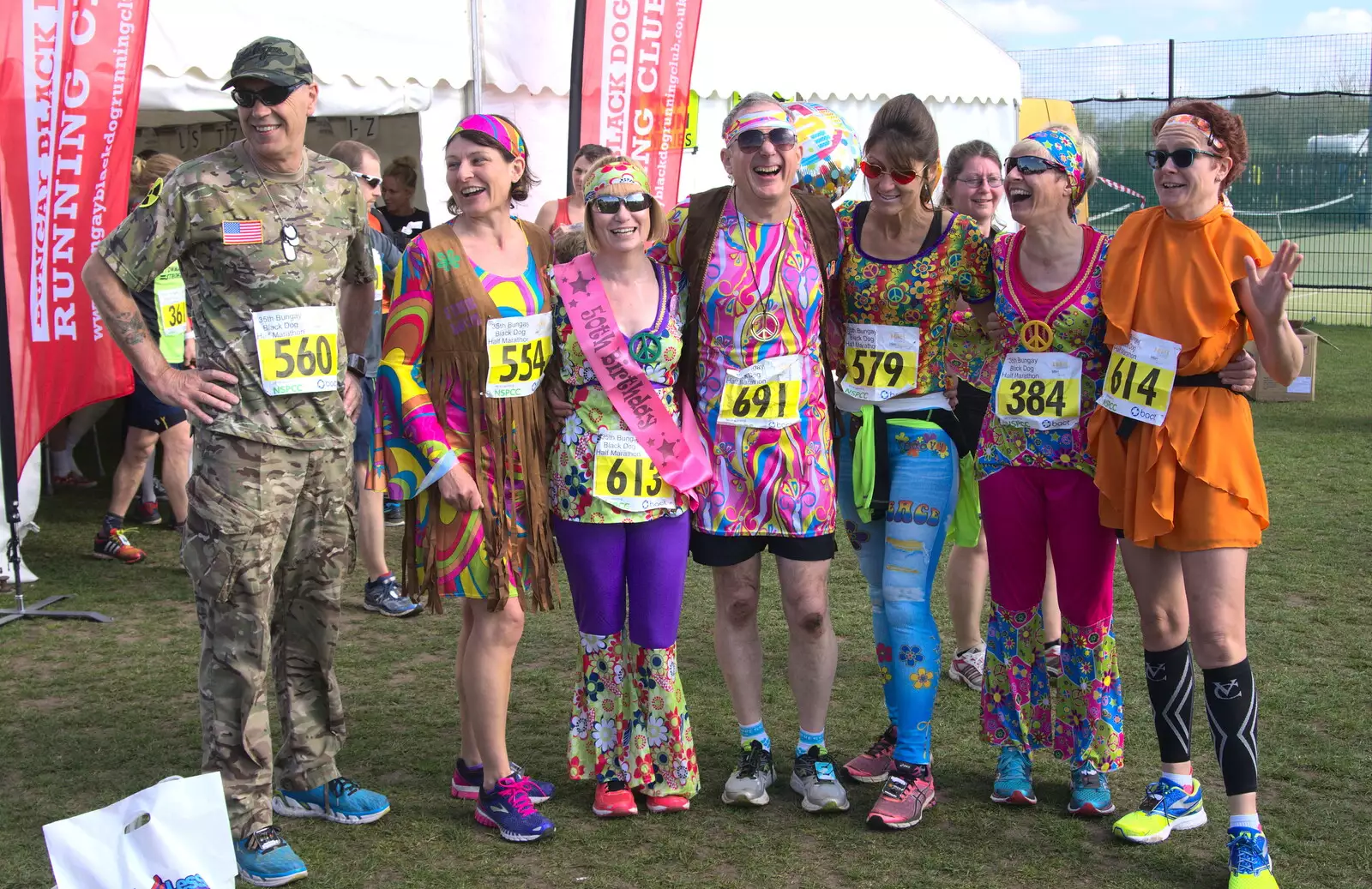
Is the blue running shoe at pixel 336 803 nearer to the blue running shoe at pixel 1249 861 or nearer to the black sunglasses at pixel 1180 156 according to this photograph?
the blue running shoe at pixel 1249 861

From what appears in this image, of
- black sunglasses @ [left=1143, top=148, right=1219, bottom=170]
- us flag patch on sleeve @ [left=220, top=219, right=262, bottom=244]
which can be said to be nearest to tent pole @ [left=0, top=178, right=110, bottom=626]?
us flag patch on sleeve @ [left=220, top=219, right=262, bottom=244]

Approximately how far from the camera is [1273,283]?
10.4 ft

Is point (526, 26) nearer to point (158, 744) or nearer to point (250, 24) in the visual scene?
point (250, 24)

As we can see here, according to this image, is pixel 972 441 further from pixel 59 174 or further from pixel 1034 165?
pixel 59 174

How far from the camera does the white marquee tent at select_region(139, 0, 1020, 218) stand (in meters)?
7.51

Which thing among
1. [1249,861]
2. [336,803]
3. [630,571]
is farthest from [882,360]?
[336,803]

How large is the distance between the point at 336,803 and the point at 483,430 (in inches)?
44.4

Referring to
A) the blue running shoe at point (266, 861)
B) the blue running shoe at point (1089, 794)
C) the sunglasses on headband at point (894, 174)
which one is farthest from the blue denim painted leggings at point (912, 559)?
the blue running shoe at point (266, 861)

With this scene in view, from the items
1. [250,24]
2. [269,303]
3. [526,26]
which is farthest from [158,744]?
[526,26]

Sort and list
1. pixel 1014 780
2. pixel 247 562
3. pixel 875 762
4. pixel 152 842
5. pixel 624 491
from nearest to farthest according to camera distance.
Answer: pixel 152 842 → pixel 247 562 → pixel 624 491 → pixel 1014 780 → pixel 875 762

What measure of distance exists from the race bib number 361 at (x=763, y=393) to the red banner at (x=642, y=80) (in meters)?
4.67

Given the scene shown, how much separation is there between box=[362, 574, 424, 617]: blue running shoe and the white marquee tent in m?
3.07

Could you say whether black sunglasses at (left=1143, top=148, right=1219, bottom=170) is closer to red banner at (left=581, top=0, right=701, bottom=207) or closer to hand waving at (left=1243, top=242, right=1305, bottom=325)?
hand waving at (left=1243, top=242, right=1305, bottom=325)

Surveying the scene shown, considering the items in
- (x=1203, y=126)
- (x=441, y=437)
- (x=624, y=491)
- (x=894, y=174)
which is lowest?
(x=624, y=491)
